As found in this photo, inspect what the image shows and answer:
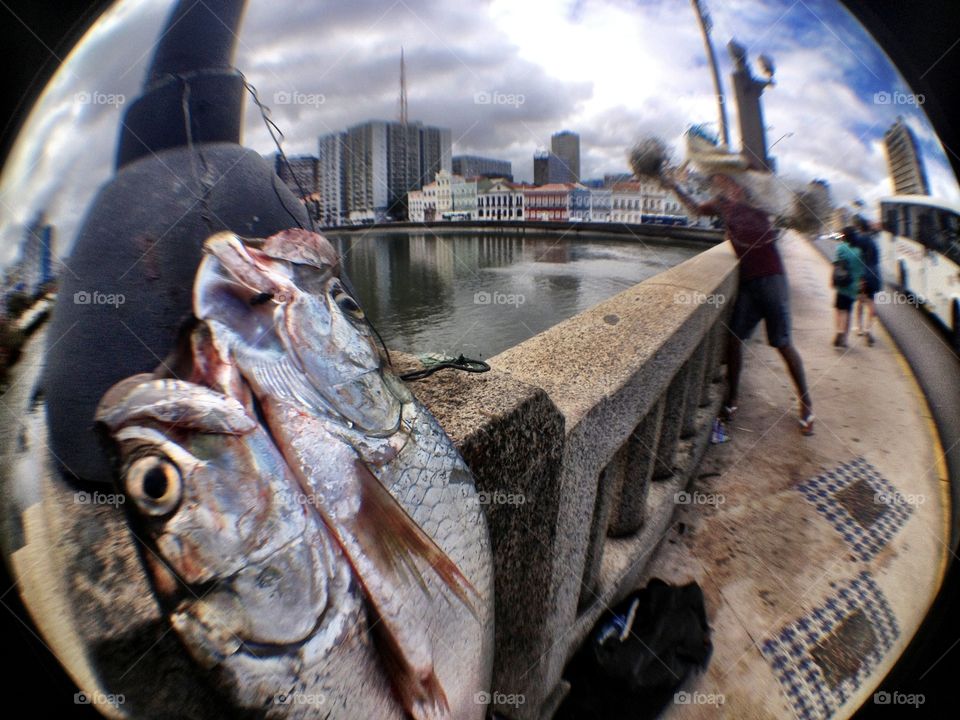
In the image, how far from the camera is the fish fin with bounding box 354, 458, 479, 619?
0.70 meters

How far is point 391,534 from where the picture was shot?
732 mm

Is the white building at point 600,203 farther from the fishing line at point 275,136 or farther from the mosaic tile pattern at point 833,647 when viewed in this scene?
the mosaic tile pattern at point 833,647

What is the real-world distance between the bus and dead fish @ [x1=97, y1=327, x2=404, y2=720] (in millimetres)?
1148

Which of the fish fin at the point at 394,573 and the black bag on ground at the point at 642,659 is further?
the black bag on ground at the point at 642,659

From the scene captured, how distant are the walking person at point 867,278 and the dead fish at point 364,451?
89 cm

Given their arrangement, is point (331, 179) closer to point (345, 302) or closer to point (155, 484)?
point (345, 302)

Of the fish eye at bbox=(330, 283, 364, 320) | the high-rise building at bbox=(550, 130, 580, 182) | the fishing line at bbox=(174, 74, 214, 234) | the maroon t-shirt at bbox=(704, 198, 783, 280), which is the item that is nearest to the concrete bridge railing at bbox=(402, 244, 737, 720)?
the maroon t-shirt at bbox=(704, 198, 783, 280)

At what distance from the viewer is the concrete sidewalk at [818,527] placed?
1060 mm

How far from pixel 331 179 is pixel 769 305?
948mm

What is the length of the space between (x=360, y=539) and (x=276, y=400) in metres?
0.23

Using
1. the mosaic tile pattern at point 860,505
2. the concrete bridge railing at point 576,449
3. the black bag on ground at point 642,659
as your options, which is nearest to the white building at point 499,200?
the concrete bridge railing at point 576,449

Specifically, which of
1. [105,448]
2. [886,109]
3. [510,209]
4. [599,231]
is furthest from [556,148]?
[105,448]

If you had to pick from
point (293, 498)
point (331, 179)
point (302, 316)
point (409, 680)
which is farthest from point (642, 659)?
point (331, 179)

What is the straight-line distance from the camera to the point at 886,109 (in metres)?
0.93
